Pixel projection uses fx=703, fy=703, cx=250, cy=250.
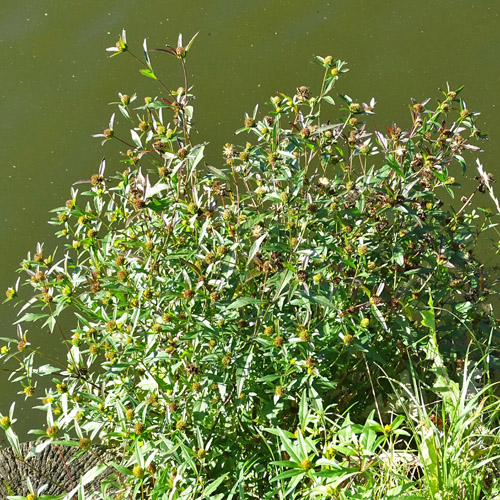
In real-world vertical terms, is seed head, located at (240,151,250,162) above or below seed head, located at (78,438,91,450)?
above

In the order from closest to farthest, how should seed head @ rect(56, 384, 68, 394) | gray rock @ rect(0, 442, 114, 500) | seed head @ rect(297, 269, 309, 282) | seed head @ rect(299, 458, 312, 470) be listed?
seed head @ rect(299, 458, 312, 470), seed head @ rect(297, 269, 309, 282), seed head @ rect(56, 384, 68, 394), gray rock @ rect(0, 442, 114, 500)

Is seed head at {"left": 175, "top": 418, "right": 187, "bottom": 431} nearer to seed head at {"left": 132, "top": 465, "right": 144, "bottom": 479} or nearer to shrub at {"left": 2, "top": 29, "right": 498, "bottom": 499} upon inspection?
shrub at {"left": 2, "top": 29, "right": 498, "bottom": 499}

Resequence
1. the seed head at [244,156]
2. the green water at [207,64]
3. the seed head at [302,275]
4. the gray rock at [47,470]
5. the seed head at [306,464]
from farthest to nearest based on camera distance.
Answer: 1. the green water at [207,64]
2. the gray rock at [47,470]
3. the seed head at [244,156]
4. the seed head at [302,275]
5. the seed head at [306,464]

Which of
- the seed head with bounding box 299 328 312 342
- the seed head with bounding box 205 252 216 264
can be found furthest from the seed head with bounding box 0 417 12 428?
the seed head with bounding box 299 328 312 342

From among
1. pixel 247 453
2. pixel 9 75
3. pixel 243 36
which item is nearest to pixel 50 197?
pixel 9 75

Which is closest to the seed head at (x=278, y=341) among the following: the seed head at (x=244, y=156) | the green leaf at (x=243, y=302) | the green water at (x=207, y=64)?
the green leaf at (x=243, y=302)

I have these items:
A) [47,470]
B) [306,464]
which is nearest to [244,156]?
[306,464]

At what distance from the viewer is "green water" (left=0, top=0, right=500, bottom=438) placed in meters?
3.33

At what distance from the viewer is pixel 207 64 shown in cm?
349

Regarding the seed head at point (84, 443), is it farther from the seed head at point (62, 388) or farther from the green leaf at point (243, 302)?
the green leaf at point (243, 302)

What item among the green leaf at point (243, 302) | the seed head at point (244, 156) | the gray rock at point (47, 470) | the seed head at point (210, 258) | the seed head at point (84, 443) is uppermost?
the seed head at point (244, 156)

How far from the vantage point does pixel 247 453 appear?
6.92 ft

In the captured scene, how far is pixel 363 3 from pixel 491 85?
0.77 metres

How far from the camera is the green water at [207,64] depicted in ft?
10.9
